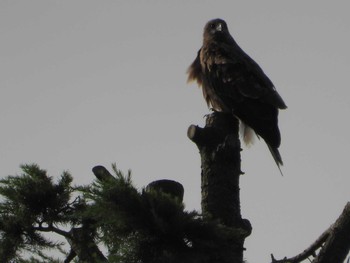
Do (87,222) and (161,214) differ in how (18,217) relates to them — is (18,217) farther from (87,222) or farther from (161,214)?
(161,214)

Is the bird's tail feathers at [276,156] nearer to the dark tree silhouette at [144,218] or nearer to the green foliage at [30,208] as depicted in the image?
the dark tree silhouette at [144,218]

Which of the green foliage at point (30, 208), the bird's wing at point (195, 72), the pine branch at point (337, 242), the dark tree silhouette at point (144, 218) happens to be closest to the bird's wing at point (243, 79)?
the bird's wing at point (195, 72)

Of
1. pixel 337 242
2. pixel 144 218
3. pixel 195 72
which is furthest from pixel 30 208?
pixel 195 72

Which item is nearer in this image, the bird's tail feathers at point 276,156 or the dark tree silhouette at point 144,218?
the dark tree silhouette at point 144,218

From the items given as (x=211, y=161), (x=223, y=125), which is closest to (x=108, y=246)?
(x=211, y=161)

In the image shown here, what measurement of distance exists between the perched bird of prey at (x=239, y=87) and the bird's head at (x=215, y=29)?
28 centimetres

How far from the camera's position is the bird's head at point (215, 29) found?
9.79 meters

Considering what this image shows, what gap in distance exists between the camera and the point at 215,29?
33.5ft

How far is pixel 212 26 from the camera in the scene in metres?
10.5

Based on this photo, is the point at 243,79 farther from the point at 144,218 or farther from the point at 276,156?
the point at 144,218

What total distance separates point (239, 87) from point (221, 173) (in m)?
3.49

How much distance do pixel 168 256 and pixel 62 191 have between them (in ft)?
2.87

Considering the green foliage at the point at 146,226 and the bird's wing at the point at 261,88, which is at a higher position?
the bird's wing at the point at 261,88

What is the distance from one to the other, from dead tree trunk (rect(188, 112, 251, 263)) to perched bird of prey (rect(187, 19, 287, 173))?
253 centimetres
